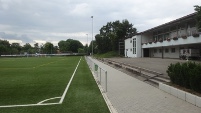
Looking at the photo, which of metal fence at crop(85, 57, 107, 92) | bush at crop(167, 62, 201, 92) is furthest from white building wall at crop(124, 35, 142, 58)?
bush at crop(167, 62, 201, 92)

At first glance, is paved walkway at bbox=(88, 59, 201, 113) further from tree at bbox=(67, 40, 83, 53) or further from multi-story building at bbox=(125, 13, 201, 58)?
tree at bbox=(67, 40, 83, 53)

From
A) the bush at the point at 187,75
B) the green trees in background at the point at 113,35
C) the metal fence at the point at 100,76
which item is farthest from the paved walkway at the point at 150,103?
the green trees in background at the point at 113,35

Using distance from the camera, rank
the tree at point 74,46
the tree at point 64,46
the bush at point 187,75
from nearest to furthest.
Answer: the bush at point 187,75
the tree at point 64,46
the tree at point 74,46

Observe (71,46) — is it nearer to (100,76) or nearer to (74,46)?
(74,46)

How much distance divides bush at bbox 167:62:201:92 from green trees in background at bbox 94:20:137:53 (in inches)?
2348

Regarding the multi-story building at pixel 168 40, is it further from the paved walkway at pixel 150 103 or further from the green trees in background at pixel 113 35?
the paved walkway at pixel 150 103

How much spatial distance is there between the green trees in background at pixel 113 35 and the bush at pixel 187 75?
196 ft

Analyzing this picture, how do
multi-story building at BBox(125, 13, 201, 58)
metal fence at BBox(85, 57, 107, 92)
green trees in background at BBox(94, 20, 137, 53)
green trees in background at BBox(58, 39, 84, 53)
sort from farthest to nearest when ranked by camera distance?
green trees in background at BBox(58, 39, 84, 53), green trees in background at BBox(94, 20, 137, 53), multi-story building at BBox(125, 13, 201, 58), metal fence at BBox(85, 57, 107, 92)

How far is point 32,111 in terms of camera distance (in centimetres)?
781

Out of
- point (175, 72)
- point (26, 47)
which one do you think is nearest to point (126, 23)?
point (175, 72)

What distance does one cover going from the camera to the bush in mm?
8616

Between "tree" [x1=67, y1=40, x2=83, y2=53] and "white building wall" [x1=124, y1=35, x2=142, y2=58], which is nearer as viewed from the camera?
"white building wall" [x1=124, y1=35, x2=142, y2=58]

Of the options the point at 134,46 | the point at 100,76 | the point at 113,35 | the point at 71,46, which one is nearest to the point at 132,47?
the point at 134,46

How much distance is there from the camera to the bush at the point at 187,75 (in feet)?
28.3
